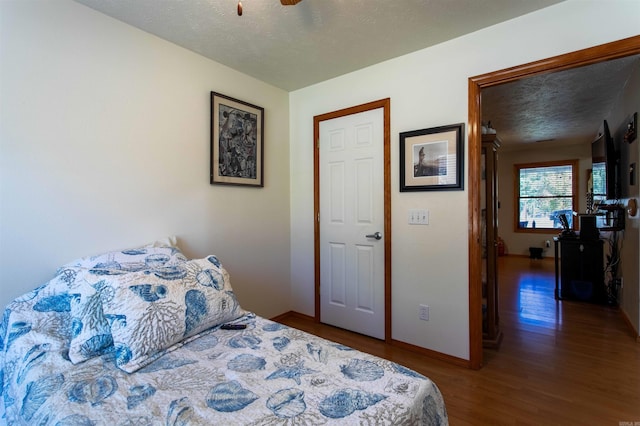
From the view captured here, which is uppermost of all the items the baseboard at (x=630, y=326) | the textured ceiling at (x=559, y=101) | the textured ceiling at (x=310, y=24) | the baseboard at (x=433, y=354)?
the textured ceiling at (x=559, y=101)

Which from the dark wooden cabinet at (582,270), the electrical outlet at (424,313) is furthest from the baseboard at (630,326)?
the electrical outlet at (424,313)

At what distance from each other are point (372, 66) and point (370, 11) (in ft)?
2.52

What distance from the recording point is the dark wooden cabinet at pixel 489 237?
251 cm

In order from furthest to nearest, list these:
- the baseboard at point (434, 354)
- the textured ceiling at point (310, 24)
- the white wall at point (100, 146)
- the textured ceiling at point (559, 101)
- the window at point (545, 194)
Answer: the window at point (545, 194) < the textured ceiling at point (559, 101) < the baseboard at point (434, 354) < the textured ceiling at point (310, 24) < the white wall at point (100, 146)

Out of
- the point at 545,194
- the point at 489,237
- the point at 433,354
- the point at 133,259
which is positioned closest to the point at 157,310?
the point at 133,259

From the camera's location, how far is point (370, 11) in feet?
6.14

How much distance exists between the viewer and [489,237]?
100 inches

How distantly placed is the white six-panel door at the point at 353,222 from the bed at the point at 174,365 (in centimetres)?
139

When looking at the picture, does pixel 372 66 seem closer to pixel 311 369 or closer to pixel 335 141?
pixel 335 141

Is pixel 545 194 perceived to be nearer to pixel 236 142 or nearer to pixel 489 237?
pixel 489 237

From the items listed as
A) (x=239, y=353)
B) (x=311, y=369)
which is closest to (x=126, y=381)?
(x=239, y=353)

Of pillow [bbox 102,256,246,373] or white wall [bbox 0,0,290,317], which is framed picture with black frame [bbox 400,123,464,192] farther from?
pillow [bbox 102,256,246,373]

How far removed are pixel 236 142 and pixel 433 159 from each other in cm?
164

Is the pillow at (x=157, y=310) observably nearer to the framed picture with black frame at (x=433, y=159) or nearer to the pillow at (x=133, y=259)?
the pillow at (x=133, y=259)
